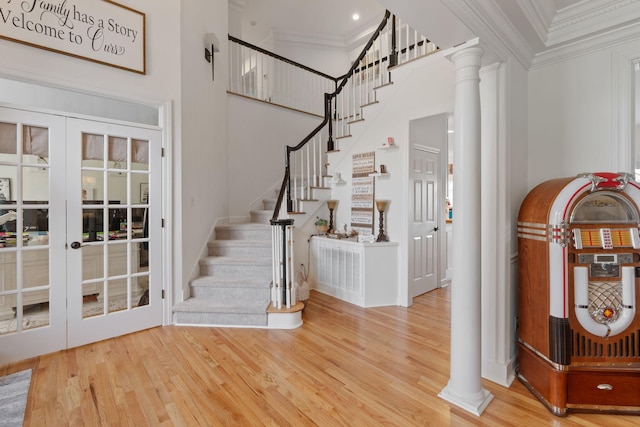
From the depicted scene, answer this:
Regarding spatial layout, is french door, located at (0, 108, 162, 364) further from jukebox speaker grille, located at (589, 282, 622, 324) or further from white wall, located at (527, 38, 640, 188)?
jukebox speaker grille, located at (589, 282, 622, 324)

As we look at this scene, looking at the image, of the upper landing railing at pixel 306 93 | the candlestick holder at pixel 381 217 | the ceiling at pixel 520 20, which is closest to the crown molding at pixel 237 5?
the upper landing railing at pixel 306 93

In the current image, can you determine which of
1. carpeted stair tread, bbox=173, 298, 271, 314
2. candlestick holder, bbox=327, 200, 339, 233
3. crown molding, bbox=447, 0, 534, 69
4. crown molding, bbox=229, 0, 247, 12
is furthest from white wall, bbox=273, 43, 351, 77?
carpeted stair tread, bbox=173, 298, 271, 314

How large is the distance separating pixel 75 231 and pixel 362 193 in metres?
3.30

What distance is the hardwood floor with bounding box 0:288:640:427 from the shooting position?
5.87ft

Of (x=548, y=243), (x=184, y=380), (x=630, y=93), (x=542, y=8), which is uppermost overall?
(x=542, y=8)

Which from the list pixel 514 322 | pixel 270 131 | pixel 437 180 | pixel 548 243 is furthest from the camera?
pixel 270 131

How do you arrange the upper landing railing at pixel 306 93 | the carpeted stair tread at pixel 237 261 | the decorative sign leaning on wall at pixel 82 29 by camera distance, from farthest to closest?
the carpeted stair tread at pixel 237 261, the upper landing railing at pixel 306 93, the decorative sign leaning on wall at pixel 82 29

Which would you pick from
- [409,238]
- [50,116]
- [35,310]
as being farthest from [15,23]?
[409,238]

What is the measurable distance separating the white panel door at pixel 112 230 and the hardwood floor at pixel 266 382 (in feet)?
0.86

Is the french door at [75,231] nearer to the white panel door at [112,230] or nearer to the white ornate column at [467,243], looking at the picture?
the white panel door at [112,230]

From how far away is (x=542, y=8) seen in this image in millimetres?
1963

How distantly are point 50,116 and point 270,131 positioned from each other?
3061 mm

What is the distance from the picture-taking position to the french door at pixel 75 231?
8.09 feet

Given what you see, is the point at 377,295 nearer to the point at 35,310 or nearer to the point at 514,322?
the point at 514,322
